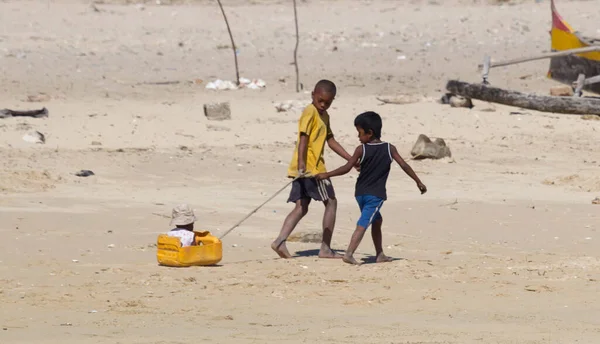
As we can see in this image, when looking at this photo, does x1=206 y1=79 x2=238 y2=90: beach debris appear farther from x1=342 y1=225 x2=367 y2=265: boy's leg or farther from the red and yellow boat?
x1=342 y1=225 x2=367 y2=265: boy's leg

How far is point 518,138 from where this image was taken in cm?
1484

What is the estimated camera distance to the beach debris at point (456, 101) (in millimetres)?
16438

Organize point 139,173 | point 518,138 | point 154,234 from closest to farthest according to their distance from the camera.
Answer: point 154,234 < point 139,173 < point 518,138

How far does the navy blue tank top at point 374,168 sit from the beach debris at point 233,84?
10.4m

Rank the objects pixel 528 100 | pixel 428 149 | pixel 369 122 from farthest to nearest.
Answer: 1. pixel 528 100
2. pixel 428 149
3. pixel 369 122

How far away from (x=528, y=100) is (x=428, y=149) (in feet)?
11.8

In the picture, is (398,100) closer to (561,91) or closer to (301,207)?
(561,91)

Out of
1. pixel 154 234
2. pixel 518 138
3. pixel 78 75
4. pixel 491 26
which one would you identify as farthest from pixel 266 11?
pixel 154 234

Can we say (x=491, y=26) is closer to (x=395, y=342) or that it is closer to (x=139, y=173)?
(x=139, y=173)

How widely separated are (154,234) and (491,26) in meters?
15.9

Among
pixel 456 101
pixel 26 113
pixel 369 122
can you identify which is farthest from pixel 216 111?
pixel 369 122

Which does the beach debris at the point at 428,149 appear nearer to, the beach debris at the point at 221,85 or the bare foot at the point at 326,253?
the bare foot at the point at 326,253

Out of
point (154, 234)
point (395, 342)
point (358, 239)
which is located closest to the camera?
point (395, 342)

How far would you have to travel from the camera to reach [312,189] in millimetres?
7793
